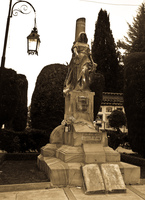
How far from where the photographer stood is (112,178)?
6.07 meters

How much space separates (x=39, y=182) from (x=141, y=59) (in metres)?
8.86

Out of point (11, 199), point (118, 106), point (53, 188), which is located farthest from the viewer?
point (118, 106)

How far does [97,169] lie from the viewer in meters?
6.22

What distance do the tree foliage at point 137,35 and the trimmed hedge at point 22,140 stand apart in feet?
84.4

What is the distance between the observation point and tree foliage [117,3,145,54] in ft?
117

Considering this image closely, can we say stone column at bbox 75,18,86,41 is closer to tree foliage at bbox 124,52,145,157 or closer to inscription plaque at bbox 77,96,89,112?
inscription plaque at bbox 77,96,89,112

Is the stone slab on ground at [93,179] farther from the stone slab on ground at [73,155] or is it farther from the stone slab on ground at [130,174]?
the stone slab on ground at [130,174]

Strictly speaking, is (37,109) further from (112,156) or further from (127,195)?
(127,195)

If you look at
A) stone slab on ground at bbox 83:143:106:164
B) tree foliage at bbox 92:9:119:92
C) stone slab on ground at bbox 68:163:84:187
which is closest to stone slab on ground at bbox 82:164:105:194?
stone slab on ground at bbox 68:163:84:187

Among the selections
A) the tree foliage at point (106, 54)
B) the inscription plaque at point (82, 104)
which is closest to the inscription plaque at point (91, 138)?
the inscription plaque at point (82, 104)

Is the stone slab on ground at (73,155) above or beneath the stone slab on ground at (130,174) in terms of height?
above

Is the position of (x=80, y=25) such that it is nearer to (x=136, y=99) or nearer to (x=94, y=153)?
(x=136, y=99)

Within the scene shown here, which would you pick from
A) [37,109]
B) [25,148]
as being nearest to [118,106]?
[37,109]

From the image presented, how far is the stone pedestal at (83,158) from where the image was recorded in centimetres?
603
